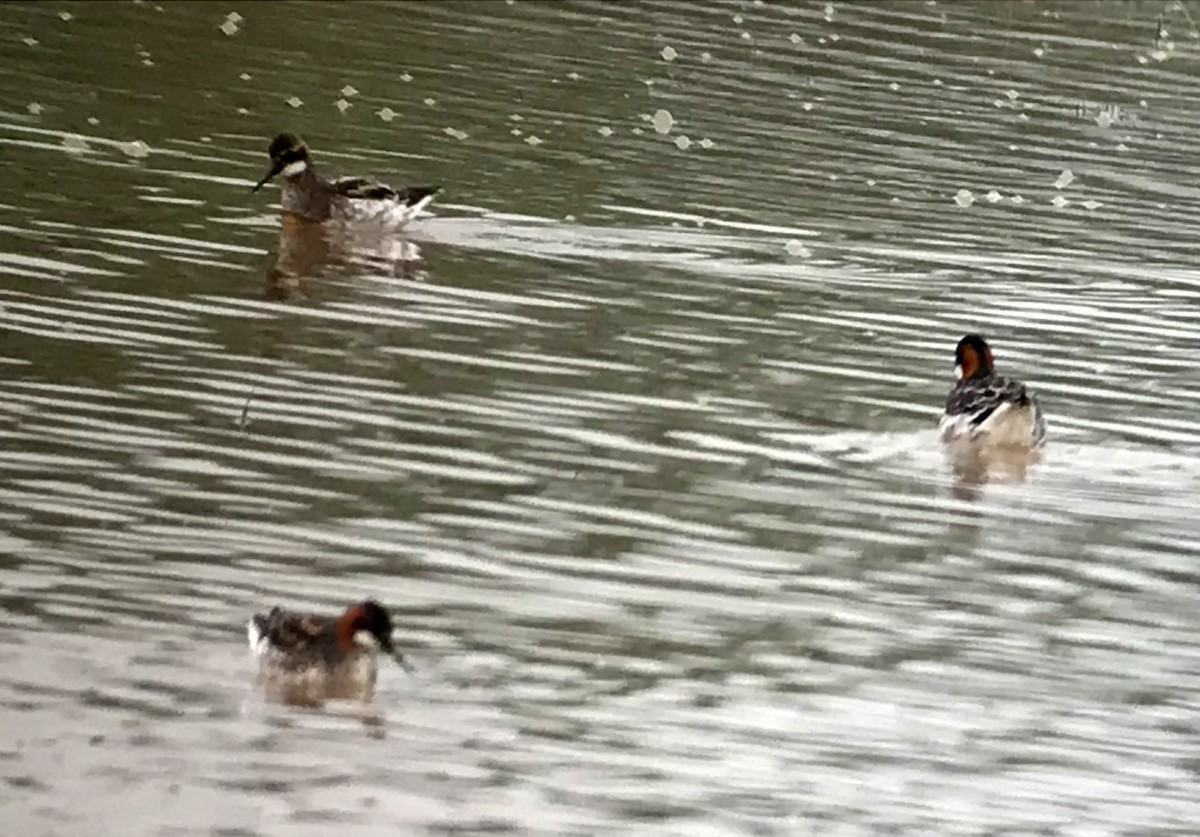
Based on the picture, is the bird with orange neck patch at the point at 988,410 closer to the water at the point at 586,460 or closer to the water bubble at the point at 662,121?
the water at the point at 586,460

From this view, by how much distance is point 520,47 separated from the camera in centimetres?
2692

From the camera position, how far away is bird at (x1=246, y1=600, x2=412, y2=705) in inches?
386

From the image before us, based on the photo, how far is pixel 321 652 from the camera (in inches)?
387

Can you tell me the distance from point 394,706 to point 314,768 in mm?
780

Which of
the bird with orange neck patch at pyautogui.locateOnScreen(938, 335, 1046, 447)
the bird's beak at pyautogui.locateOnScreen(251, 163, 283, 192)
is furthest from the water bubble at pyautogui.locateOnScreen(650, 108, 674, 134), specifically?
the bird with orange neck patch at pyautogui.locateOnScreen(938, 335, 1046, 447)

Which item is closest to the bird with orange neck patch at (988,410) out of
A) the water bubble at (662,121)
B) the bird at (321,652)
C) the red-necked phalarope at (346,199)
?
the bird at (321,652)

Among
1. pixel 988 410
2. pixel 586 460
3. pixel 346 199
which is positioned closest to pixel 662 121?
pixel 346 199

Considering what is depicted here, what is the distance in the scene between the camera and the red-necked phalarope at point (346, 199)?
735 inches

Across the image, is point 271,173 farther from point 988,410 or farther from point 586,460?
point 988,410

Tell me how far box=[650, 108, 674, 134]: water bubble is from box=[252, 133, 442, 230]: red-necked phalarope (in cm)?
468

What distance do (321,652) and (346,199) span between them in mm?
9359

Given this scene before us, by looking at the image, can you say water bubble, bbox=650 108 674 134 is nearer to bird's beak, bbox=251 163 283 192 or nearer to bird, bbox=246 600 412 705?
bird's beak, bbox=251 163 283 192

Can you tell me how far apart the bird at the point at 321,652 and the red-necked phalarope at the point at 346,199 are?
346 inches

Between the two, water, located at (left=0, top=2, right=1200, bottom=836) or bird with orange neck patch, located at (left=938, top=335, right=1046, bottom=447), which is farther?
bird with orange neck patch, located at (left=938, top=335, right=1046, bottom=447)
